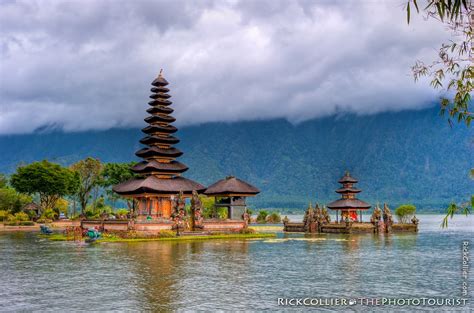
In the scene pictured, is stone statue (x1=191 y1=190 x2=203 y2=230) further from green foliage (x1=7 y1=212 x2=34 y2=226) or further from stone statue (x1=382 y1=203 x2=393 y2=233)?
green foliage (x1=7 y1=212 x2=34 y2=226)

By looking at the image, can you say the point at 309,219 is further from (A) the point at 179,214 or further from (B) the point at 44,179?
(B) the point at 44,179

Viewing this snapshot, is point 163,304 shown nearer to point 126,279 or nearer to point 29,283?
point 126,279

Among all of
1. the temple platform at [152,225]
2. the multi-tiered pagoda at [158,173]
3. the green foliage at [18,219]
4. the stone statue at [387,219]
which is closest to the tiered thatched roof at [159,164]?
the multi-tiered pagoda at [158,173]

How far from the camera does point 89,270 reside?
97.8 ft

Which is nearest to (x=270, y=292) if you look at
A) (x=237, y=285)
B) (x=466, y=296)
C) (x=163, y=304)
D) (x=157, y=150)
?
(x=237, y=285)

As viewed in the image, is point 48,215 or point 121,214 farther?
point 48,215

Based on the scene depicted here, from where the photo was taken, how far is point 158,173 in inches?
2751

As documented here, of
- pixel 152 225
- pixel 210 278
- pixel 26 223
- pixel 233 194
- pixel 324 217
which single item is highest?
pixel 233 194

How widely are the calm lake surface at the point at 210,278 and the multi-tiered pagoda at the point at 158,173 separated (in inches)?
966

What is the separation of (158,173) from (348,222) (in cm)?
2776

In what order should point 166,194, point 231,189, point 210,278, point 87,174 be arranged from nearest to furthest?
point 210,278
point 166,194
point 231,189
point 87,174

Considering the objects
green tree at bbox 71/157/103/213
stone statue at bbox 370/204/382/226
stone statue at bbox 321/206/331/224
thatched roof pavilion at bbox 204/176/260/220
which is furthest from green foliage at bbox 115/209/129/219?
stone statue at bbox 370/204/382/226

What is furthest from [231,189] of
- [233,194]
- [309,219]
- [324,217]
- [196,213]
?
[324,217]

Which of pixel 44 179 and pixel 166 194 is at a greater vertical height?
pixel 44 179
